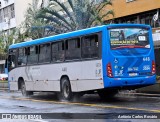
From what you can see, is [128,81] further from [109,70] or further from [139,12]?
[139,12]

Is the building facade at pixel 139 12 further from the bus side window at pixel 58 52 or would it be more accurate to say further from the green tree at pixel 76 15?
the bus side window at pixel 58 52

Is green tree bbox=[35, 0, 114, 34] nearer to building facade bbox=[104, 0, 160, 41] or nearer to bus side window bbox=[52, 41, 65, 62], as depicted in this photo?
building facade bbox=[104, 0, 160, 41]

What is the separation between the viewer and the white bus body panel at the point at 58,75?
16.7 metres

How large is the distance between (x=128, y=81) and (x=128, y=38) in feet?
5.62

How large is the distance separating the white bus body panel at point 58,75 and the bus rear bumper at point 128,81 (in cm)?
34

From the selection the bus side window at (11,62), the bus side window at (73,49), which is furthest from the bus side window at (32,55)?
the bus side window at (73,49)

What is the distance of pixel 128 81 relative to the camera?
643 inches

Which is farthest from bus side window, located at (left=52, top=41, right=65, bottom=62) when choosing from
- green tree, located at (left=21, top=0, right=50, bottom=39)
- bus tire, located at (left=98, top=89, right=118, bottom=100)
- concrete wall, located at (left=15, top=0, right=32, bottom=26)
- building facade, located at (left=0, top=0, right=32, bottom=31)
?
concrete wall, located at (left=15, top=0, right=32, bottom=26)

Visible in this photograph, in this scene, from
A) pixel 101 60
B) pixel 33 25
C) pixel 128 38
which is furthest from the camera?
pixel 33 25

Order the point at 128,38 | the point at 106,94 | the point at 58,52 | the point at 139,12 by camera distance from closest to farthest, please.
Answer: the point at 128,38, the point at 58,52, the point at 106,94, the point at 139,12

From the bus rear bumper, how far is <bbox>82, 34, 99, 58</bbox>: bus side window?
1.24 meters

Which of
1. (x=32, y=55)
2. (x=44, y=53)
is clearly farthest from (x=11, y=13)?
(x=44, y=53)

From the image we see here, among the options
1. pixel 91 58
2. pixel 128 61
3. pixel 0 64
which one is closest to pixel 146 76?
pixel 128 61

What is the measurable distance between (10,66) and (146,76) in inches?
408
